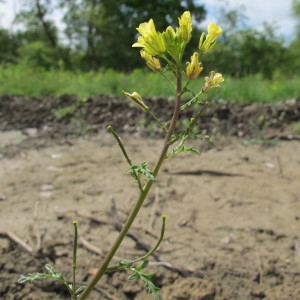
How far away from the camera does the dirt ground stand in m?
2.12

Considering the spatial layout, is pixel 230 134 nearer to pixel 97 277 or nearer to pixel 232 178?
pixel 232 178

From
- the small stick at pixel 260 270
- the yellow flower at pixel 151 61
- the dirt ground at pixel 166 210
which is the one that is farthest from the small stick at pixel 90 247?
the yellow flower at pixel 151 61

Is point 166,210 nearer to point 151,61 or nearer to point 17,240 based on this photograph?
point 17,240

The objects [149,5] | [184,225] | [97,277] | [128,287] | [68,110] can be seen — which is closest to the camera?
[97,277]

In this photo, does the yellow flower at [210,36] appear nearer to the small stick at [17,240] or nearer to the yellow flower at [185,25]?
the yellow flower at [185,25]

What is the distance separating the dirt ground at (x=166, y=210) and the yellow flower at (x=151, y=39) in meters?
1.26

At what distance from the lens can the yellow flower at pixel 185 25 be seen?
1018 millimetres

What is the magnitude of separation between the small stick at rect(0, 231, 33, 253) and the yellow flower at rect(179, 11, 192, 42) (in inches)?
63.3

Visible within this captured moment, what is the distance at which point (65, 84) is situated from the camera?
9375 mm

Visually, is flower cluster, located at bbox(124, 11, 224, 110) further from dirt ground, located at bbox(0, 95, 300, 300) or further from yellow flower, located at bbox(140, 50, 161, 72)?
dirt ground, located at bbox(0, 95, 300, 300)

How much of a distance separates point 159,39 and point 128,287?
4.37ft

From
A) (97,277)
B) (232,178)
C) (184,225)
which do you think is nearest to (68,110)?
(232,178)

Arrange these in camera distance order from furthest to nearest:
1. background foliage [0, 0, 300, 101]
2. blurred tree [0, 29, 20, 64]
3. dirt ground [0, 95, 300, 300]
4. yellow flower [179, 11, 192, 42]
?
1. blurred tree [0, 29, 20, 64]
2. background foliage [0, 0, 300, 101]
3. dirt ground [0, 95, 300, 300]
4. yellow flower [179, 11, 192, 42]

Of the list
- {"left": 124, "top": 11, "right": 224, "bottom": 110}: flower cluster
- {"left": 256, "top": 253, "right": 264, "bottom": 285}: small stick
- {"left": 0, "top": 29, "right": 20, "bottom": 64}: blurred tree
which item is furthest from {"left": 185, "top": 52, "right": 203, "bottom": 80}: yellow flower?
{"left": 0, "top": 29, "right": 20, "bottom": 64}: blurred tree
